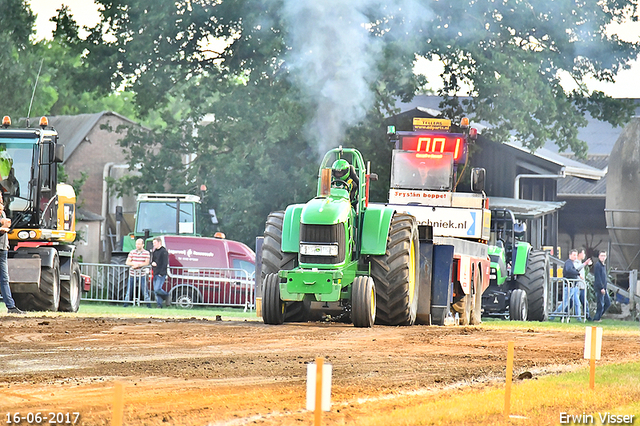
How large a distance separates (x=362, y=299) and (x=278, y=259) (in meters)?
1.55

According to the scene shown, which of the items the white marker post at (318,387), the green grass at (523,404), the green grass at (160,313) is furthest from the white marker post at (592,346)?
the green grass at (160,313)

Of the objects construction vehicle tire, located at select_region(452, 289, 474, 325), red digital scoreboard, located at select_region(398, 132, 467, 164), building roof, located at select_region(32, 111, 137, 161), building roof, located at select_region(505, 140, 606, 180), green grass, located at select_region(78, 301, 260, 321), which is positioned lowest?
green grass, located at select_region(78, 301, 260, 321)

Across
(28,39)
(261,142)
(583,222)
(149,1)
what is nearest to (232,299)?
(261,142)

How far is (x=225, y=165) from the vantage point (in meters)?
34.5

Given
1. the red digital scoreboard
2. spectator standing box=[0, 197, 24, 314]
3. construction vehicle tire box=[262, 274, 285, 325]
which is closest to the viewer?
construction vehicle tire box=[262, 274, 285, 325]

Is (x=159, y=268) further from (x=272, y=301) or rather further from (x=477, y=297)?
(x=272, y=301)

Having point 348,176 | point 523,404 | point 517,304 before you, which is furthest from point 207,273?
point 523,404

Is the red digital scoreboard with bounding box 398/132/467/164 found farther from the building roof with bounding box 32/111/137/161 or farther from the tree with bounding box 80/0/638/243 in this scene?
the building roof with bounding box 32/111/137/161

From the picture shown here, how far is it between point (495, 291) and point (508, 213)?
6.31 ft

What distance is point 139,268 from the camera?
27.9 m

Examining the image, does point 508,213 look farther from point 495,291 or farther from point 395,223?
point 395,223

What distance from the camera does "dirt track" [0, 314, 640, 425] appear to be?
7.77m

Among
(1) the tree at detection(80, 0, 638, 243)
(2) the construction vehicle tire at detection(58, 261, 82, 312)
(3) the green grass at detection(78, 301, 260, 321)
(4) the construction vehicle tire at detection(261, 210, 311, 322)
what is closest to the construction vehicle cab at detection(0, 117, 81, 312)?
(2) the construction vehicle tire at detection(58, 261, 82, 312)

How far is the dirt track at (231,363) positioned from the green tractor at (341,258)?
1.38 feet
